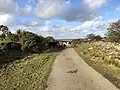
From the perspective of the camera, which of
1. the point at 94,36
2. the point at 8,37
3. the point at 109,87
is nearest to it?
the point at 109,87

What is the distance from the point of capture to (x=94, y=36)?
190 m

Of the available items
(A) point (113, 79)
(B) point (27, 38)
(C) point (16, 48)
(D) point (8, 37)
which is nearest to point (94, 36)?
(D) point (8, 37)

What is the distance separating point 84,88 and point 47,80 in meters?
3.81

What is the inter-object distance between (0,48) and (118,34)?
131 ft

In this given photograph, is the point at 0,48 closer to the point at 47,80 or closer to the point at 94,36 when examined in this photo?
the point at 47,80

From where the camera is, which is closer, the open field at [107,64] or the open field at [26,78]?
the open field at [26,78]

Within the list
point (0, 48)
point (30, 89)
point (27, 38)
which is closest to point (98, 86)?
point (30, 89)

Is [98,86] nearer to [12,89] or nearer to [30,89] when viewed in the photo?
[30,89]

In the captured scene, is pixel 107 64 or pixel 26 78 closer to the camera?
pixel 26 78

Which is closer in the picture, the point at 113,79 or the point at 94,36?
the point at 113,79

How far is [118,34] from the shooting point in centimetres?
8806

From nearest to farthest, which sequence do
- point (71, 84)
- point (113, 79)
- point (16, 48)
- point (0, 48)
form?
point (71, 84) → point (113, 79) → point (0, 48) → point (16, 48)

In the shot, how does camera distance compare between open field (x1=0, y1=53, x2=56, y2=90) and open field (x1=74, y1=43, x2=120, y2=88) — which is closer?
open field (x1=0, y1=53, x2=56, y2=90)

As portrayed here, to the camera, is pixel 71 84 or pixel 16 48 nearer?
pixel 71 84
